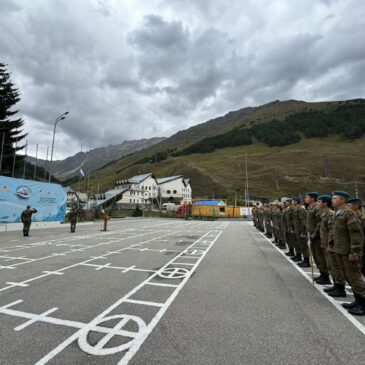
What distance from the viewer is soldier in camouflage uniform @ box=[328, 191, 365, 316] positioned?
430 centimetres

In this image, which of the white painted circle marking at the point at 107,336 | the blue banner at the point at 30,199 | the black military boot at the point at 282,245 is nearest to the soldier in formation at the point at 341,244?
the white painted circle marking at the point at 107,336

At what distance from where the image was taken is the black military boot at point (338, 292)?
198 inches

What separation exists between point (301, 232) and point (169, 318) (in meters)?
6.14

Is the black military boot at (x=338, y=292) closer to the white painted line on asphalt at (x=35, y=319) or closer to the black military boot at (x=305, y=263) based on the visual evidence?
the black military boot at (x=305, y=263)

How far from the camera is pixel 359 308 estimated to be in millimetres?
4207

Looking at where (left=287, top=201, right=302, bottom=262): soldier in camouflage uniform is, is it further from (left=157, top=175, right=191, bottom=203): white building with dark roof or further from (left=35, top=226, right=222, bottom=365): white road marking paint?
(left=157, top=175, right=191, bottom=203): white building with dark roof

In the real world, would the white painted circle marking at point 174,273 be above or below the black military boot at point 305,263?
below

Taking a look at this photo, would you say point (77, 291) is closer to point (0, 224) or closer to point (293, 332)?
point (293, 332)

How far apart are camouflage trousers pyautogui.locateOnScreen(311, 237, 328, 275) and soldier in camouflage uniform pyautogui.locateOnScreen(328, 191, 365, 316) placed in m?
1.39

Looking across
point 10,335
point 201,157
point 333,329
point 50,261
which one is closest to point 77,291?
point 10,335

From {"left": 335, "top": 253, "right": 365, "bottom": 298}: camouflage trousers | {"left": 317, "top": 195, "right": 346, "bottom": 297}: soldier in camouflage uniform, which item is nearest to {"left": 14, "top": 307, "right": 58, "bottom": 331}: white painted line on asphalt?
{"left": 335, "top": 253, "right": 365, "bottom": 298}: camouflage trousers

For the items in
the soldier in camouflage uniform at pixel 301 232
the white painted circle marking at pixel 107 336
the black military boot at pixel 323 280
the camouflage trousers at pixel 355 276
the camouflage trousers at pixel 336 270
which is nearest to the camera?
the white painted circle marking at pixel 107 336

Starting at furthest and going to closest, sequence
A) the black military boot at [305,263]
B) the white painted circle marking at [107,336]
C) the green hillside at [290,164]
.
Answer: the green hillside at [290,164]
the black military boot at [305,263]
the white painted circle marking at [107,336]

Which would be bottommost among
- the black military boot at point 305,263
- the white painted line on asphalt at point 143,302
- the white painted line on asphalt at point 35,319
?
the white painted line on asphalt at point 35,319
